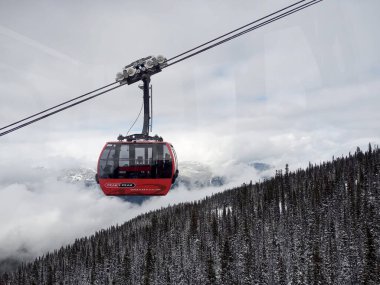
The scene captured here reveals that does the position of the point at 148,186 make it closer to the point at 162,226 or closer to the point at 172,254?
the point at 172,254

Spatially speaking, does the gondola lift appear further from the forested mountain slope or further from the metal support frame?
the forested mountain slope

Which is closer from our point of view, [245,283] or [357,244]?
[245,283]

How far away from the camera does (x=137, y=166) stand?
2205 centimetres

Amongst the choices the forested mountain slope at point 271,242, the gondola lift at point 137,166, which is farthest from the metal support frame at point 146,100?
the forested mountain slope at point 271,242

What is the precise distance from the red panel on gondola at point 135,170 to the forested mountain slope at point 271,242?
244ft

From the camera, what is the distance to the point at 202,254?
13525 centimetres

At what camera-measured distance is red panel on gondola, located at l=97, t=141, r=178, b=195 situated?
2150cm

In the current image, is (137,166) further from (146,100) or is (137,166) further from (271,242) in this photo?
(271,242)

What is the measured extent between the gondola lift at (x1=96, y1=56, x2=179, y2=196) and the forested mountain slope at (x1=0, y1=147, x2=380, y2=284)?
7458cm

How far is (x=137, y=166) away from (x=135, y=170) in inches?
9.4

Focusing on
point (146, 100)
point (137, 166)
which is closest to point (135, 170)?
point (137, 166)

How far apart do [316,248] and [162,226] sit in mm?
88625

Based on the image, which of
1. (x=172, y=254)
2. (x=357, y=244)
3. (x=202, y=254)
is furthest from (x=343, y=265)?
(x=172, y=254)

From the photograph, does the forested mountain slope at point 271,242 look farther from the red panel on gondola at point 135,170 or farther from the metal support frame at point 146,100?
the metal support frame at point 146,100
